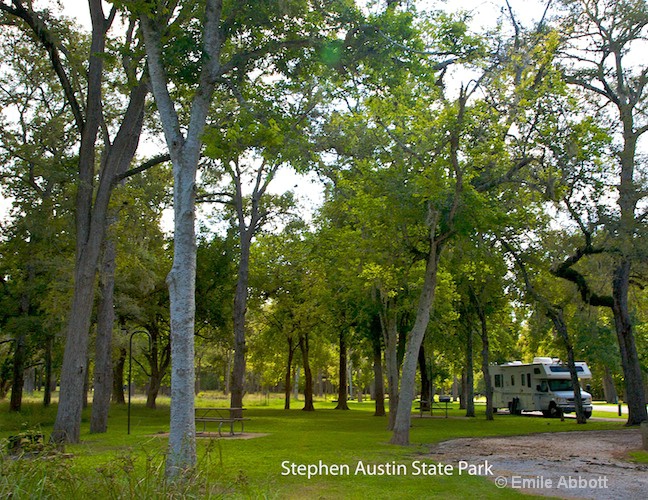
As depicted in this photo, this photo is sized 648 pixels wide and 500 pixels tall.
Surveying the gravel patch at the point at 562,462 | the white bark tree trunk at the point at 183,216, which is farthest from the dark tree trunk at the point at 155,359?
the white bark tree trunk at the point at 183,216

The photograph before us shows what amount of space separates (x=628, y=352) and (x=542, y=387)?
10.7m

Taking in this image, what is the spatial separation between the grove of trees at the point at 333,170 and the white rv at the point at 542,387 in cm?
322

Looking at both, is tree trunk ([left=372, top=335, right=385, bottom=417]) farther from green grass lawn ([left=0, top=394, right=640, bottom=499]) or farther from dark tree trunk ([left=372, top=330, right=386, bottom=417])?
green grass lawn ([left=0, top=394, right=640, bottom=499])

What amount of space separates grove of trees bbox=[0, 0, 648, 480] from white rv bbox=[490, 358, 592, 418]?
3.22m

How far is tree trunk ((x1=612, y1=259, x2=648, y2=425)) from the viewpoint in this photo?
22.9 metres

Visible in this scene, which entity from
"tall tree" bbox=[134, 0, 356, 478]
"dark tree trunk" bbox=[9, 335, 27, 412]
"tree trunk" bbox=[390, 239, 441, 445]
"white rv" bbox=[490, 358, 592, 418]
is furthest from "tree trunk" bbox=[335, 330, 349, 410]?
"tall tree" bbox=[134, 0, 356, 478]

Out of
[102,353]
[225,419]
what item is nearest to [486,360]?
[225,419]

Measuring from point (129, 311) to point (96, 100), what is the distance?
14.2m

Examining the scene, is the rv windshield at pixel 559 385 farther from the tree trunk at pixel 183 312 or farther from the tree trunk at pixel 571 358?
the tree trunk at pixel 183 312

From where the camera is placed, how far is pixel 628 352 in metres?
23.3

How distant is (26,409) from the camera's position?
1083 inches

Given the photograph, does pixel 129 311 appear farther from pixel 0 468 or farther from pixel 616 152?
pixel 0 468

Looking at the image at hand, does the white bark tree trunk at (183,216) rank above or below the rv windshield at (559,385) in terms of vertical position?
above

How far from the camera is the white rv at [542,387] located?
1262 inches
